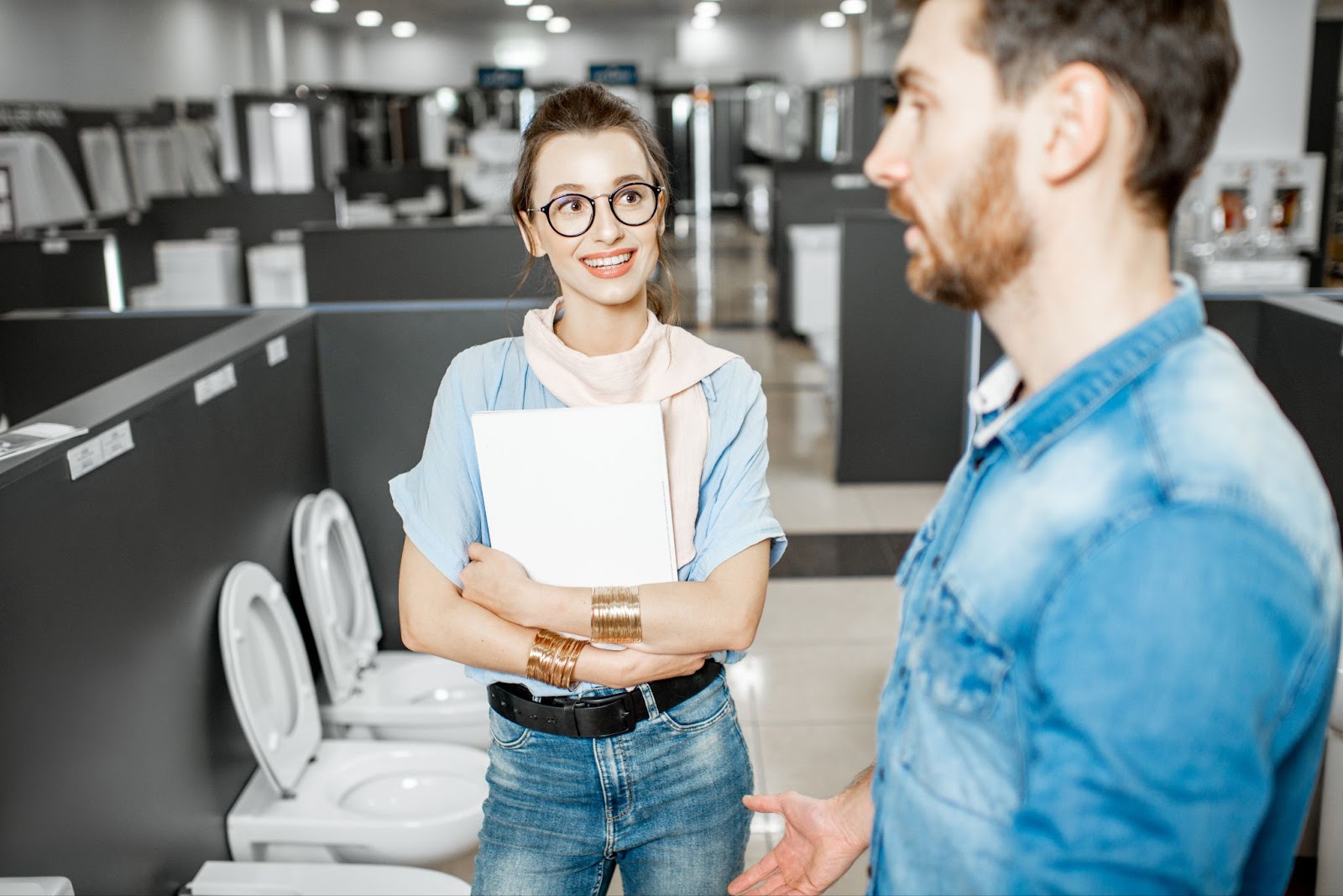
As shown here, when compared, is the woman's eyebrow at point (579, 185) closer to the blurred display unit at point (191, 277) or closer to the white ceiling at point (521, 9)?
the blurred display unit at point (191, 277)

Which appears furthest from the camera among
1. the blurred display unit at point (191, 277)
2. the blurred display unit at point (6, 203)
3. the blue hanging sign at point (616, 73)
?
the blue hanging sign at point (616, 73)

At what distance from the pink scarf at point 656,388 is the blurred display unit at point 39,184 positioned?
747 cm

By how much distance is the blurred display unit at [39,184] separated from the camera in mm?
7930

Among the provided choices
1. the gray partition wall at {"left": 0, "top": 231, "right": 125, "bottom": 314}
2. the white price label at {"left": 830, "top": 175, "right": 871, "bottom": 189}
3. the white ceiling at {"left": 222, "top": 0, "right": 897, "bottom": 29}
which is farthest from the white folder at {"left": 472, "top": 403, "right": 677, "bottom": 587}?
the white ceiling at {"left": 222, "top": 0, "right": 897, "bottom": 29}

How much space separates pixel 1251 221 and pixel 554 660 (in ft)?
18.8

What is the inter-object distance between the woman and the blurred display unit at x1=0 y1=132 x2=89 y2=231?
743 cm

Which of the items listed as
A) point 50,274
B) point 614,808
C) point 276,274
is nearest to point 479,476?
point 614,808

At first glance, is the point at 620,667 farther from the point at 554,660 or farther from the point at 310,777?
the point at 310,777

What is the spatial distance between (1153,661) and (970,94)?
0.40 meters

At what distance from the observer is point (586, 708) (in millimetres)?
1273

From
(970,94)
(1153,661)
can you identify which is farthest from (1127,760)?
(970,94)

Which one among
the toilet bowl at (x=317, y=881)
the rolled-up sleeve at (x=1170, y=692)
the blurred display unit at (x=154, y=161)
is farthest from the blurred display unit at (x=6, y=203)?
the rolled-up sleeve at (x=1170, y=692)

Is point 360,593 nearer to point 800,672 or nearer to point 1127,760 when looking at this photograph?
point 800,672

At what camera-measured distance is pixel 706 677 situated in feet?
4.50
